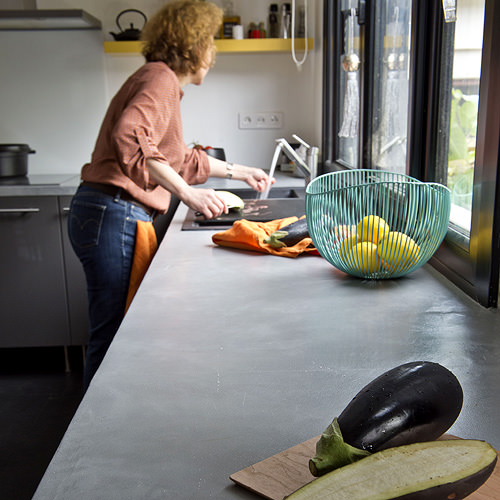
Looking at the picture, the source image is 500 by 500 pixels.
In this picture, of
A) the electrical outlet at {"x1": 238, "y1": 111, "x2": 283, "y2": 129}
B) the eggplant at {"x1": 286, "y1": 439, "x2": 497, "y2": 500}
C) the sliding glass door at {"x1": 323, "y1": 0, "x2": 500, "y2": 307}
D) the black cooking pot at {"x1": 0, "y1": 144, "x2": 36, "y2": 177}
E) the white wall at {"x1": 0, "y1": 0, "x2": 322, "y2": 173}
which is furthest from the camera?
the electrical outlet at {"x1": 238, "y1": 111, "x2": 283, "y2": 129}

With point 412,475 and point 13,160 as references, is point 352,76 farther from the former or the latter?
point 412,475

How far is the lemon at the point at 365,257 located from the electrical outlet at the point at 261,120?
211cm

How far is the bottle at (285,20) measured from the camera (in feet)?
9.85

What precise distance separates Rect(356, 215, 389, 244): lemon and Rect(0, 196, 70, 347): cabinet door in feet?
5.83

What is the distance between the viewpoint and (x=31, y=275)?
272cm

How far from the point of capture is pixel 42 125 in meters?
3.20

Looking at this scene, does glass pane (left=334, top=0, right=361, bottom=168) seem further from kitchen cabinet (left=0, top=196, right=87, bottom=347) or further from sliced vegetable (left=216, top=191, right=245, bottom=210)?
kitchen cabinet (left=0, top=196, right=87, bottom=347)

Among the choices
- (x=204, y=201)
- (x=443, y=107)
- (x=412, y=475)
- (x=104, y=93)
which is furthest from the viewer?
(x=104, y=93)

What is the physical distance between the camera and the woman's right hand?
5.82 feet

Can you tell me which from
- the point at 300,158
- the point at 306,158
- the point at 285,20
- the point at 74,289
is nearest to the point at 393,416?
the point at 300,158

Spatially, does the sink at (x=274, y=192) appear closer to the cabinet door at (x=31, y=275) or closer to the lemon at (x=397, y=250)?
the cabinet door at (x=31, y=275)

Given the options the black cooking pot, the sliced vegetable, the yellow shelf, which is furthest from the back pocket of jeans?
the yellow shelf

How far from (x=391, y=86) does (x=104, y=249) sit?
999mm

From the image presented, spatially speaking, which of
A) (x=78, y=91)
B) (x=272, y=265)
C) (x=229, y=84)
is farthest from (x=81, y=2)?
(x=272, y=265)
